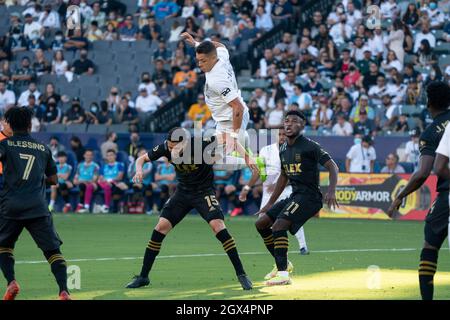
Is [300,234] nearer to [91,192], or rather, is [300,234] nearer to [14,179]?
[14,179]

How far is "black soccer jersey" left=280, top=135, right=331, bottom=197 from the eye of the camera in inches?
559

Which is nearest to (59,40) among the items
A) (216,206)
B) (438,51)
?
(438,51)

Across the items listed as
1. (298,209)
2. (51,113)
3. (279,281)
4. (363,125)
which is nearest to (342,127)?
(363,125)

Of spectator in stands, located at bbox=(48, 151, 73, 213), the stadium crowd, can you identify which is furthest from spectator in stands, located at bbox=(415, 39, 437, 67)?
spectator in stands, located at bbox=(48, 151, 73, 213)

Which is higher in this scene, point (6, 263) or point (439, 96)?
point (439, 96)

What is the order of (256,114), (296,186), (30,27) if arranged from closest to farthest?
1. (296,186)
2. (256,114)
3. (30,27)

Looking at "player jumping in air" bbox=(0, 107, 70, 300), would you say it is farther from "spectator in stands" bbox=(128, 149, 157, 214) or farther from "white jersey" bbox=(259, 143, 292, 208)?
"spectator in stands" bbox=(128, 149, 157, 214)

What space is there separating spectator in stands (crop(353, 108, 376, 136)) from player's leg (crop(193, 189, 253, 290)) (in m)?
15.9

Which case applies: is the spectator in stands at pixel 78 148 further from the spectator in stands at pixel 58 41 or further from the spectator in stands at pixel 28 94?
the spectator in stands at pixel 58 41

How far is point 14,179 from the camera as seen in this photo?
11.6m

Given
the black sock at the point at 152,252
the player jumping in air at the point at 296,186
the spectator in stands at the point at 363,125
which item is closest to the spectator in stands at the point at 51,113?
the spectator in stands at the point at 363,125

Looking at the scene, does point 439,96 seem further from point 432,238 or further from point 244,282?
point 244,282

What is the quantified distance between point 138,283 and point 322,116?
57.3 ft

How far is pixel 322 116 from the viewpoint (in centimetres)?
3012
